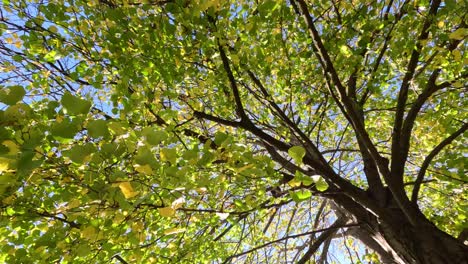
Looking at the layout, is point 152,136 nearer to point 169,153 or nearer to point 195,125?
point 169,153

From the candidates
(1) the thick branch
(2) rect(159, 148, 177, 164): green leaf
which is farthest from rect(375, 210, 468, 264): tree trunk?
(2) rect(159, 148, 177, 164): green leaf

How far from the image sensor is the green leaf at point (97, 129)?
4.20 feet

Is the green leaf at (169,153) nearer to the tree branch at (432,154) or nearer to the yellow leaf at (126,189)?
the yellow leaf at (126,189)

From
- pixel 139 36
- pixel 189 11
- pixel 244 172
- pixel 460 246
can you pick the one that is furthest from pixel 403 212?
pixel 139 36

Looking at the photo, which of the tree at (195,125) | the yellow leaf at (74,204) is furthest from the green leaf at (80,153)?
the yellow leaf at (74,204)

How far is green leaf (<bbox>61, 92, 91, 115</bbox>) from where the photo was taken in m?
1.27

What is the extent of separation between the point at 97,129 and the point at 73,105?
13 centimetres

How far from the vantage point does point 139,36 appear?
9.50 ft

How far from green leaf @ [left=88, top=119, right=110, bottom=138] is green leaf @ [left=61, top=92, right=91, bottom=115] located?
0.06 meters

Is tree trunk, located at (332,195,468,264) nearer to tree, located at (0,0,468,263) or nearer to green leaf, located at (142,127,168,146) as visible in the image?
tree, located at (0,0,468,263)

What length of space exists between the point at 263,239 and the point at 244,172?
3.49 meters

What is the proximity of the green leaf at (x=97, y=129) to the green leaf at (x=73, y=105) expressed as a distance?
0.06 m

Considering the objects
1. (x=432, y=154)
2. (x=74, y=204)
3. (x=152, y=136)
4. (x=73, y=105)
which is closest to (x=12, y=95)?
(x=73, y=105)

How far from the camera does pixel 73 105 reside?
50.4 inches
